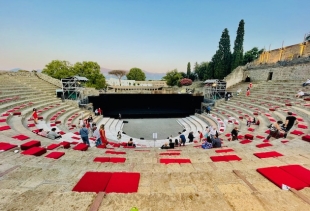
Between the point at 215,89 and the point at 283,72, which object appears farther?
the point at 215,89

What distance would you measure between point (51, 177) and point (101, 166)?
1.31 m

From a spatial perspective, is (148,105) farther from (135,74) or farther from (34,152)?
(135,74)

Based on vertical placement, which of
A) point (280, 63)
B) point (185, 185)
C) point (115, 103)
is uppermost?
point (280, 63)

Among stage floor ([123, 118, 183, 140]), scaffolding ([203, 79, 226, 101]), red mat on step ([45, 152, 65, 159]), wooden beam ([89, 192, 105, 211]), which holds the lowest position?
stage floor ([123, 118, 183, 140])

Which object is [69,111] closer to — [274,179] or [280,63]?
[274,179]

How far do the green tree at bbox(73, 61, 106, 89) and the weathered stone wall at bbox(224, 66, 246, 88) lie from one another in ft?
111

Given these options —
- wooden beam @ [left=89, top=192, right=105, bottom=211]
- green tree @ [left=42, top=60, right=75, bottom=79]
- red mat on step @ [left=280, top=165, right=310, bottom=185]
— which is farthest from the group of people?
green tree @ [left=42, top=60, right=75, bottom=79]

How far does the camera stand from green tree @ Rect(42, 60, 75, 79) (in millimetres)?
41938

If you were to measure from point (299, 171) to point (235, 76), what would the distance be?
3370 centimetres

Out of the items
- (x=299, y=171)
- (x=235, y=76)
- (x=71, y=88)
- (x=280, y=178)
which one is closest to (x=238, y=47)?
(x=235, y=76)

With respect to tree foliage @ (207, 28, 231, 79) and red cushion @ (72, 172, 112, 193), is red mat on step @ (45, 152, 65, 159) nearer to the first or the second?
red cushion @ (72, 172, 112, 193)

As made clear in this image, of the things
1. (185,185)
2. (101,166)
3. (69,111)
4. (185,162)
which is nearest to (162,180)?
(185,185)

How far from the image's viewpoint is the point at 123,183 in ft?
12.1

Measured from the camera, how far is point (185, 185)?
3.71 meters
